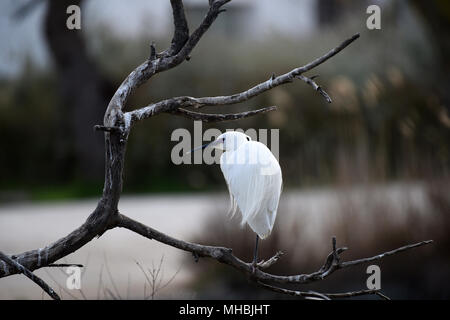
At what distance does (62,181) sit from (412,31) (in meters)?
3.27

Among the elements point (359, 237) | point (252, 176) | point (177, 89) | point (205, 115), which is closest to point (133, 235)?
point (359, 237)

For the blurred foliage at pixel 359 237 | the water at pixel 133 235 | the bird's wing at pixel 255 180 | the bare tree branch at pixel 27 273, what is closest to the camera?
the bare tree branch at pixel 27 273

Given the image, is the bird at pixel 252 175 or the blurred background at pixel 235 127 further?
the blurred background at pixel 235 127

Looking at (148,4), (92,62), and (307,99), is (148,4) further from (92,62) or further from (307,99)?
(307,99)

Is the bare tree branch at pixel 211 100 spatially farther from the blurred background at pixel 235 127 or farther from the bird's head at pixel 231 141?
the blurred background at pixel 235 127

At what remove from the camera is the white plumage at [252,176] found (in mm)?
1401

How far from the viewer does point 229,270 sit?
9.07ft

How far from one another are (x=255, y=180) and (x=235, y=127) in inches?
85.5

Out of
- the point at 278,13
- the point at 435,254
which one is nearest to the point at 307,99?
the point at 278,13

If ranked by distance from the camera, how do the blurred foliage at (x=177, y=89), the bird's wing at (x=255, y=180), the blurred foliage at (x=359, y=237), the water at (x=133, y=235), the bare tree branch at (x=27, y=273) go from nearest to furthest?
1. the bare tree branch at (x=27, y=273)
2. the bird's wing at (x=255, y=180)
3. the water at (x=133, y=235)
4. the blurred foliage at (x=359, y=237)
5. the blurred foliage at (x=177, y=89)

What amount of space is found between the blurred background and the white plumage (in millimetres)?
275

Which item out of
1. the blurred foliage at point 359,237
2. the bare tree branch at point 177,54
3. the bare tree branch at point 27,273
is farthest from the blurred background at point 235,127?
the bare tree branch at point 177,54

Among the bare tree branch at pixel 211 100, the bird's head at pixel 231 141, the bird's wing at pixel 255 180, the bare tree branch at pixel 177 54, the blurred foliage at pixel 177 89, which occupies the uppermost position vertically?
the blurred foliage at pixel 177 89

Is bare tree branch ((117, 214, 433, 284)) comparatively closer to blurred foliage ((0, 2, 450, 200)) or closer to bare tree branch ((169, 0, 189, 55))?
bare tree branch ((169, 0, 189, 55))
